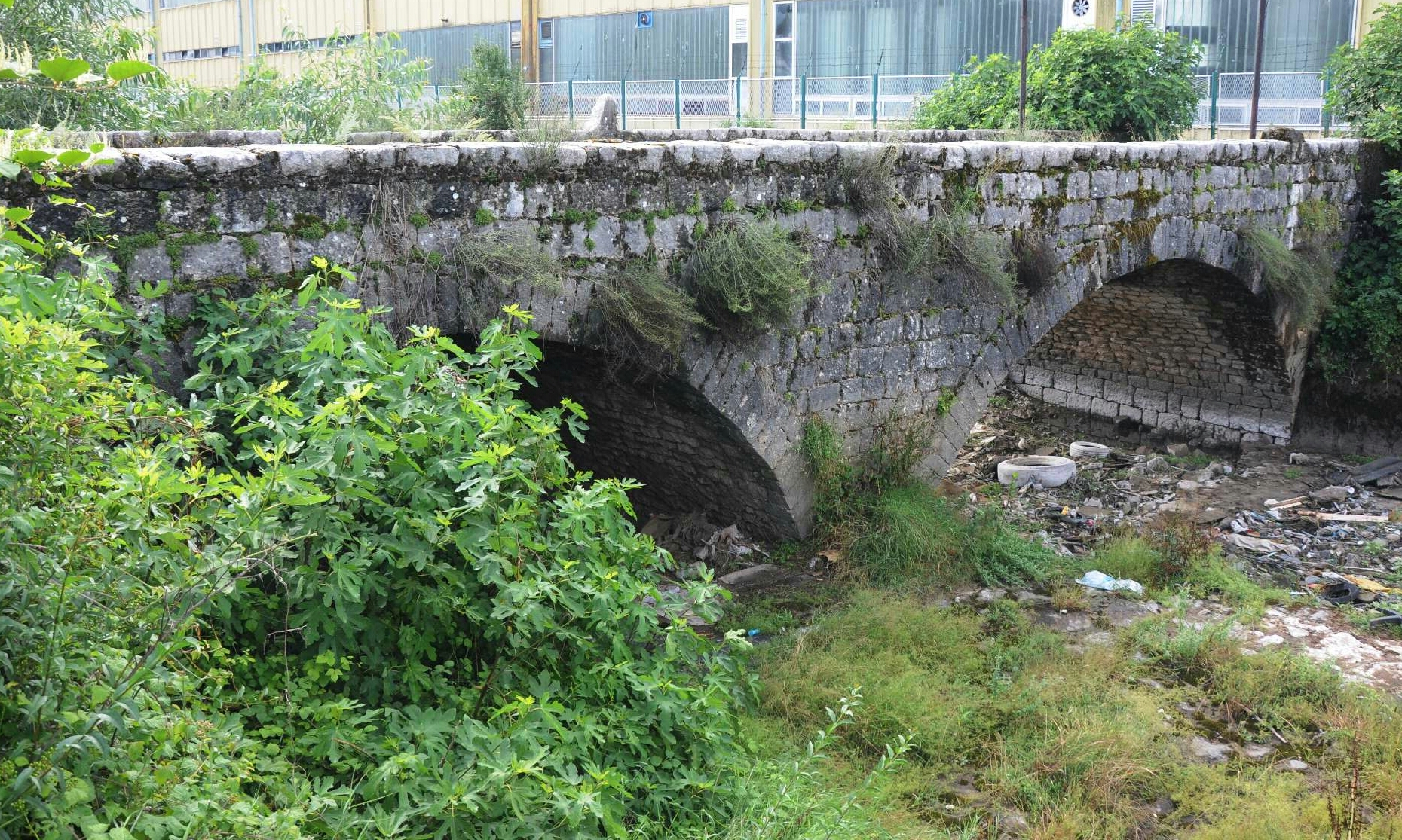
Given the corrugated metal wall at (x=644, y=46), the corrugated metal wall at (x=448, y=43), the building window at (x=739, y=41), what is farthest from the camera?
the corrugated metal wall at (x=448, y=43)

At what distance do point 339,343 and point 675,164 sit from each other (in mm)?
2677

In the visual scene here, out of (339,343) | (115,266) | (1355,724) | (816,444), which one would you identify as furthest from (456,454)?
(1355,724)

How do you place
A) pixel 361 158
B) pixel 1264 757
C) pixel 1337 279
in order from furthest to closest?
pixel 1337 279 < pixel 1264 757 < pixel 361 158

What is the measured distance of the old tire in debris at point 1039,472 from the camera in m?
10.6

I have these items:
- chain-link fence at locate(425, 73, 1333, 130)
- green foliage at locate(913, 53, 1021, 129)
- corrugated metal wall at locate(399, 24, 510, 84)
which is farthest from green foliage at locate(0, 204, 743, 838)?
corrugated metal wall at locate(399, 24, 510, 84)

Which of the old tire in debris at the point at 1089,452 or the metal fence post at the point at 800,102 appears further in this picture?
the metal fence post at the point at 800,102

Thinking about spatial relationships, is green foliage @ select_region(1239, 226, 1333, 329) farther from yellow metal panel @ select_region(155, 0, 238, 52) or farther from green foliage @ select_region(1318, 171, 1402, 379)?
yellow metal panel @ select_region(155, 0, 238, 52)

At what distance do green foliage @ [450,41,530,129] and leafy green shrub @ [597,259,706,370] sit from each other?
20.0ft

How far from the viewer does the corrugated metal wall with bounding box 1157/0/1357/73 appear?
16641 mm

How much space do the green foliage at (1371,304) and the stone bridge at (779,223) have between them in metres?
0.28

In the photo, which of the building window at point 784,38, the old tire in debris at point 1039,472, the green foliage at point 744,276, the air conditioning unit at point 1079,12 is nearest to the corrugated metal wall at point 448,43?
the building window at point 784,38

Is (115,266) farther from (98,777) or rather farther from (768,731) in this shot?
(768,731)

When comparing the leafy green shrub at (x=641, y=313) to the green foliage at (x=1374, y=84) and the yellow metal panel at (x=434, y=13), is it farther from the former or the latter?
the yellow metal panel at (x=434, y=13)

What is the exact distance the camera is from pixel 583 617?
13.3ft
